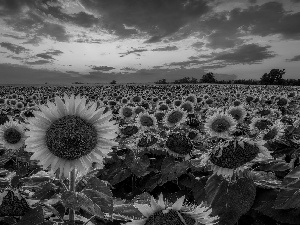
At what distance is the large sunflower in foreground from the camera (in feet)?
9.39

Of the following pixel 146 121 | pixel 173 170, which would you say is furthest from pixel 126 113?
pixel 173 170

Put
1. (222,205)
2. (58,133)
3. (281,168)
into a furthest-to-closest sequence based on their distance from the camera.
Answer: (281,168)
(222,205)
(58,133)

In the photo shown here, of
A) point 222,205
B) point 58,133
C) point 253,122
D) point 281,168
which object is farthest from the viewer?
point 253,122

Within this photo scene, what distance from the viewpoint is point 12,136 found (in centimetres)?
738

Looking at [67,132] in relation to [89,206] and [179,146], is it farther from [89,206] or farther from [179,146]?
[179,146]

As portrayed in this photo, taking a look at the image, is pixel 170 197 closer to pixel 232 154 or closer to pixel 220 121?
pixel 232 154

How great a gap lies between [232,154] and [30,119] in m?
2.06

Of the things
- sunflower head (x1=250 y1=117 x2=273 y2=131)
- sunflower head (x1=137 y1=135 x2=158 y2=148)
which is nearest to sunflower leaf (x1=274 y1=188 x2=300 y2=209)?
sunflower head (x1=137 y1=135 x2=158 y2=148)

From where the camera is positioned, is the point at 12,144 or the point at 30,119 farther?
the point at 12,144

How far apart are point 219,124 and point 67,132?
17.2 ft

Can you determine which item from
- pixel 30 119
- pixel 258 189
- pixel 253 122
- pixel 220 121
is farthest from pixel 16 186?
pixel 253 122

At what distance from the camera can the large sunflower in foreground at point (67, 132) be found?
286 cm

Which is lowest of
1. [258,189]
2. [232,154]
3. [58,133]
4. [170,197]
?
[170,197]

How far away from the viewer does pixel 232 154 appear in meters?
3.53
